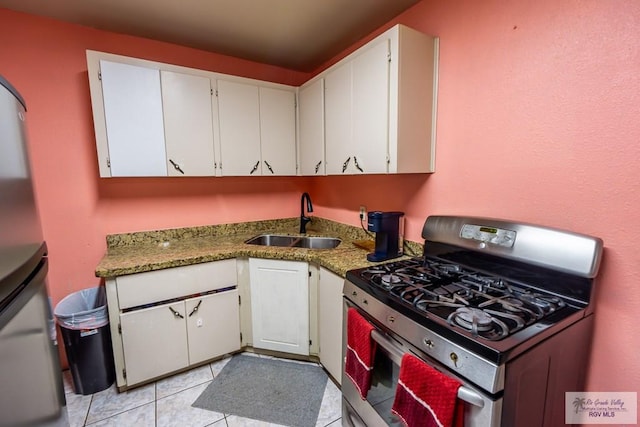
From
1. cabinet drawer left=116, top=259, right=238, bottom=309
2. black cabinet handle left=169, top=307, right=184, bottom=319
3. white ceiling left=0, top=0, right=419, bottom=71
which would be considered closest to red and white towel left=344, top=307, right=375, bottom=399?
cabinet drawer left=116, top=259, right=238, bottom=309

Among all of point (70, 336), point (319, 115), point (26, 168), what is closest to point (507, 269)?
point (319, 115)

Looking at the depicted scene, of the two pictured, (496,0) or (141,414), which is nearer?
(496,0)

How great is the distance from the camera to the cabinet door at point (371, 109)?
1565 millimetres

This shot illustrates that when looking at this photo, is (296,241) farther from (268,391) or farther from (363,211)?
(268,391)

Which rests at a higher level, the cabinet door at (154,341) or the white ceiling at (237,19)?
the white ceiling at (237,19)

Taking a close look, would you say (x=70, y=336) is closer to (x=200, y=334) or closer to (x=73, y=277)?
(x=73, y=277)

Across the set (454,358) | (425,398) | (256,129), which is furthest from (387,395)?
(256,129)

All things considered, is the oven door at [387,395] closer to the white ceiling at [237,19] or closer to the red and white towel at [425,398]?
the red and white towel at [425,398]

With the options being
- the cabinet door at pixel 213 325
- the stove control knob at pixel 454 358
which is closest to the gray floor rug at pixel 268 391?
the cabinet door at pixel 213 325

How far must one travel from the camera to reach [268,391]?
73.0 inches

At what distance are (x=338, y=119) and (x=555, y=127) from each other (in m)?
1.17

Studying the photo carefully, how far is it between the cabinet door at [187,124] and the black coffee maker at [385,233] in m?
1.27

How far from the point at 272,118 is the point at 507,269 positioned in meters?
1.91

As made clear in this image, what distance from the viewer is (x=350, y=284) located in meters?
1.46
